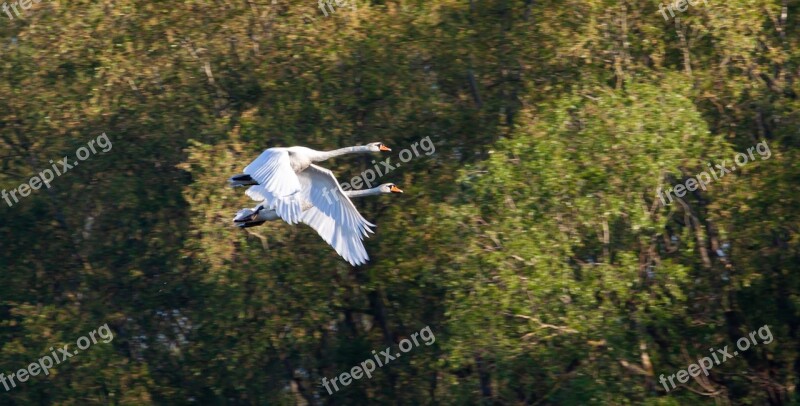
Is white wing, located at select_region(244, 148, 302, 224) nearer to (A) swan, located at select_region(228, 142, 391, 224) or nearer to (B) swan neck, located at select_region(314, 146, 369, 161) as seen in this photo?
(A) swan, located at select_region(228, 142, 391, 224)

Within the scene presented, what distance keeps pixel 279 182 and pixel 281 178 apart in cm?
9

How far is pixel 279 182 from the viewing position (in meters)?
16.8

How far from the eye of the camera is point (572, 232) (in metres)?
20.7

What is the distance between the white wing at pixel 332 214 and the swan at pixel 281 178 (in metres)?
0.25

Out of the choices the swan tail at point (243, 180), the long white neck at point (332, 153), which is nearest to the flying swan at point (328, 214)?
the long white neck at point (332, 153)

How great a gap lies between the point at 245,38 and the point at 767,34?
27.5ft

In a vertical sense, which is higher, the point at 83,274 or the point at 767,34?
the point at 767,34

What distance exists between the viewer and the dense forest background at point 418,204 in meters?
20.7

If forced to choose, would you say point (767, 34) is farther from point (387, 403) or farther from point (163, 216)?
point (163, 216)

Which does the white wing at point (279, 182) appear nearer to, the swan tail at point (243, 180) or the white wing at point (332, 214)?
the swan tail at point (243, 180)

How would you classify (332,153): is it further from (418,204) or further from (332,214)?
(418,204)

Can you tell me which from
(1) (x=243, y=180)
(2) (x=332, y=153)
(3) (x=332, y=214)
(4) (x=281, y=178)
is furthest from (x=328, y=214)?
(4) (x=281, y=178)

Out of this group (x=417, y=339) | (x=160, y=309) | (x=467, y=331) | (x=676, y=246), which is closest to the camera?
(x=467, y=331)

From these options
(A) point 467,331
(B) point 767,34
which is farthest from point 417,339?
(B) point 767,34
